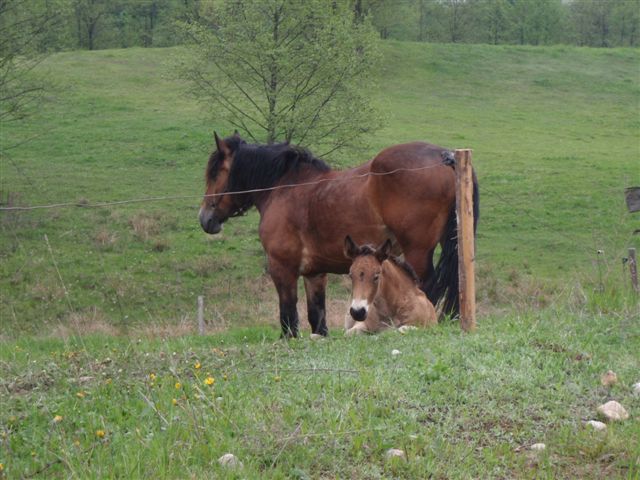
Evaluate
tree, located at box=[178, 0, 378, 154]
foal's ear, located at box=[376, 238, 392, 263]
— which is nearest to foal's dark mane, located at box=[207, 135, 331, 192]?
foal's ear, located at box=[376, 238, 392, 263]

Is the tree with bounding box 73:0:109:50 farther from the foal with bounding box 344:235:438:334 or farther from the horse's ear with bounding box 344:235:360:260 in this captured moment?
the horse's ear with bounding box 344:235:360:260

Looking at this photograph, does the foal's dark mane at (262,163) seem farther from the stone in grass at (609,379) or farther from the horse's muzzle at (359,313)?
the stone in grass at (609,379)

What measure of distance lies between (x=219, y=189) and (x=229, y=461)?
6.91 m

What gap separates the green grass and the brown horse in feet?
8.73

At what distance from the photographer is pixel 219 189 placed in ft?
36.1

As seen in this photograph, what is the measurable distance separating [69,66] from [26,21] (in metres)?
22.3

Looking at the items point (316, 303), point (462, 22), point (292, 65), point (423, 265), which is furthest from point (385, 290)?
point (462, 22)

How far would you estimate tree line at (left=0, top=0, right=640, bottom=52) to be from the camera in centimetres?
5888

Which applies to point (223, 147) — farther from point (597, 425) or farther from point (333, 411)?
point (597, 425)

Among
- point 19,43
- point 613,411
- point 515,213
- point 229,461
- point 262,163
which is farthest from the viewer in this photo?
point 515,213

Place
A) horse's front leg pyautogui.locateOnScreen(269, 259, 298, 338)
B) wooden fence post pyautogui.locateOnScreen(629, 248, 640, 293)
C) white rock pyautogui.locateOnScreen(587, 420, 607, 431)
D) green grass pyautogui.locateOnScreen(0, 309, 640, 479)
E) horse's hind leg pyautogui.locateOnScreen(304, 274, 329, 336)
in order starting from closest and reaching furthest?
1. green grass pyautogui.locateOnScreen(0, 309, 640, 479)
2. white rock pyautogui.locateOnScreen(587, 420, 607, 431)
3. wooden fence post pyautogui.locateOnScreen(629, 248, 640, 293)
4. horse's front leg pyautogui.locateOnScreen(269, 259, 298, 338)
5. horse's hind leg pyautogui.locateOnScreen(304, 274, 329, 336)

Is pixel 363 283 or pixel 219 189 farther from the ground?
pixel 219 189

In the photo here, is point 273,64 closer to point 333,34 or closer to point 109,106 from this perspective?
point 333,34

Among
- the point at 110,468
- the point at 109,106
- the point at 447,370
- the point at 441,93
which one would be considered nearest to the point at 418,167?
the point at 447,370
